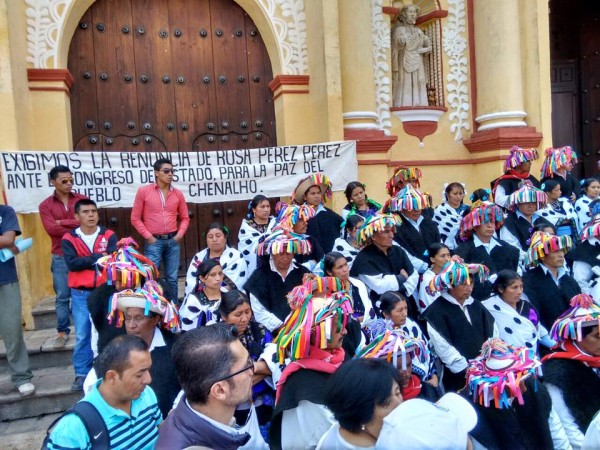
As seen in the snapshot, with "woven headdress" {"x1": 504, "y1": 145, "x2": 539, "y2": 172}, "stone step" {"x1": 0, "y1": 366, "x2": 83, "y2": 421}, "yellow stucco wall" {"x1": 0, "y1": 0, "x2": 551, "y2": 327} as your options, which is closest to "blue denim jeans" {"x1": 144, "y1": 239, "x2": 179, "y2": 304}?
"yellow stucco wall" {"x1": 0, "y1": 0, "x2": 551, "y2": 327}

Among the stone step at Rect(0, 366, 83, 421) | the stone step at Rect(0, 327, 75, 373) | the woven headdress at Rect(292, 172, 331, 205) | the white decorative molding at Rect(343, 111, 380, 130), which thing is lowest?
the stone step at Rect(0, 366, 83, 421)

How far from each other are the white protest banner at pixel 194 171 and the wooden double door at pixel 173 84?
741mm

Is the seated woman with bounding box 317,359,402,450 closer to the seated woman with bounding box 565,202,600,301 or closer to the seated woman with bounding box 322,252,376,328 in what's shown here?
the seated woman with bounding box 322,252,376,328

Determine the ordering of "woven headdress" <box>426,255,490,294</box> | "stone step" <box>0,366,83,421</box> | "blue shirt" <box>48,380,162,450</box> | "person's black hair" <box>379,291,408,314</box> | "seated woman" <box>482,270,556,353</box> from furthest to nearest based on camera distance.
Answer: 1. "stone step" <box>0,366,83,421</box>
2. "seated woman" <box>482,270,556,353</box>
3. "woven headdress" <box>426,255,490,294</box>
4. "person's black hair" <box>379,291,408,314</box>
5. "blue shirt" <box>48,380,162,450</box>

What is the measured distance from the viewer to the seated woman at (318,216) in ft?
19.2

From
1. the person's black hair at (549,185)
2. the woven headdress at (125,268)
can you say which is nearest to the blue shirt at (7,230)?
the woven headdress at (125,268)

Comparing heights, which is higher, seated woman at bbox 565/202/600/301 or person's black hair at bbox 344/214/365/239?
person's black hair at bbox 344/214/365/239

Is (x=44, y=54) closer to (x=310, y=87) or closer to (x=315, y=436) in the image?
(x=310, y=87)

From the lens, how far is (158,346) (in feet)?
11.3

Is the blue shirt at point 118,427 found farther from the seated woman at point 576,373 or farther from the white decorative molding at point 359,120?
the white decorative molding at point 359,120

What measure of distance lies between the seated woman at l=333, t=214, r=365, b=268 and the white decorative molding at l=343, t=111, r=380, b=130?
8.38 feet

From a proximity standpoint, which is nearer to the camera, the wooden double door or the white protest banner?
the white protest banner

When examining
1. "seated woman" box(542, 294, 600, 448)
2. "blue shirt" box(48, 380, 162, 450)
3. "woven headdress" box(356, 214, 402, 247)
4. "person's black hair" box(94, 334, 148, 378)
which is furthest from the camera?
"woven headdress" box(356, 214, 402, 247)

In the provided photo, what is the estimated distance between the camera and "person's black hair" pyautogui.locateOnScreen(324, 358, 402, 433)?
6.67 ft
